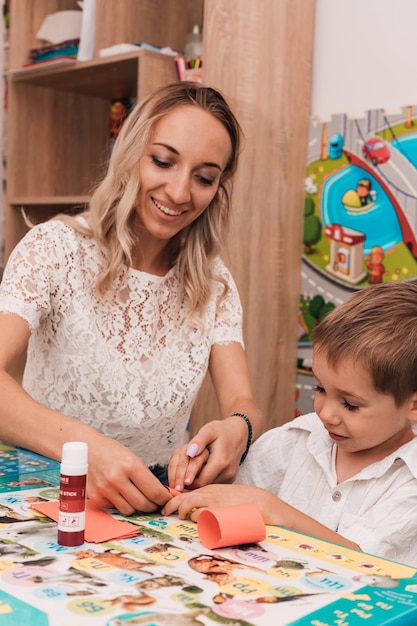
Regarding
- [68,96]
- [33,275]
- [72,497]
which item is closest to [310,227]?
[33,275]

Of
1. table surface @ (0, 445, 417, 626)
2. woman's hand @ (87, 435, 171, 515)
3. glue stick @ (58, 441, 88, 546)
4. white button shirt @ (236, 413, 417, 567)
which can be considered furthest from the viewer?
white button shirt @ (236, 413, 417, 567)

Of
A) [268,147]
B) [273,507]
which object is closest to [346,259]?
[268,147]

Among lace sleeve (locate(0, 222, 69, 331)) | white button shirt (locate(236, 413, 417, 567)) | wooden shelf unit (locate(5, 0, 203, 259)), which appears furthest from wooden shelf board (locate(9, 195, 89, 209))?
white button shirt (locate(236, 413, 417, 567))

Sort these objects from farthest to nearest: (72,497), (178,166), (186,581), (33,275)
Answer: (178,166), (33,275), (72,497), (186,581)

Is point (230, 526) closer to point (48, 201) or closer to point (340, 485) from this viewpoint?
point (340, 485)

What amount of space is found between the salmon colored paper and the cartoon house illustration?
1.33 m

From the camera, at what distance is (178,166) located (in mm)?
1552

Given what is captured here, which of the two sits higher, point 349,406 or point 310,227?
point 310,227

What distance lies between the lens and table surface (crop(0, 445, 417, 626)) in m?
0.69

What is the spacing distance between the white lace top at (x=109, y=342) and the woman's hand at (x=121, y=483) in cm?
45

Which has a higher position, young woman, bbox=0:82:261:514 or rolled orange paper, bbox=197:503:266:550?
young woman, bbox=0:82:261:514

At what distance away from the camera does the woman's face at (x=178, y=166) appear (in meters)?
1.54

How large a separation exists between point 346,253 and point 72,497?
58.3 inches

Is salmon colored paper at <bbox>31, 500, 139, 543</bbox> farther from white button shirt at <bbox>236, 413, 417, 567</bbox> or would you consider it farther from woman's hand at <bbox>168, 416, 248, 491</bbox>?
white button shirt at <bbox>236, 413, 417, 567</bbox>
